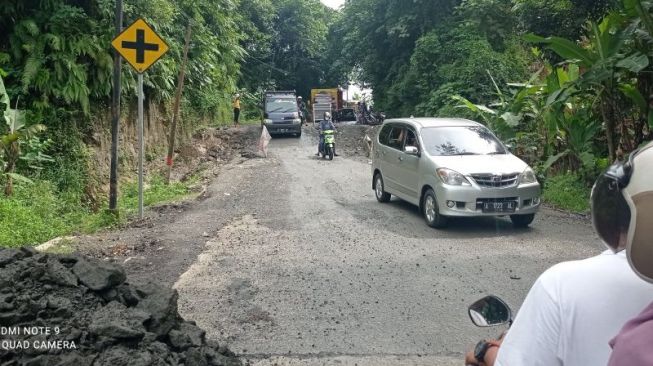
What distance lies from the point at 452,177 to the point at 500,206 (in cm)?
88

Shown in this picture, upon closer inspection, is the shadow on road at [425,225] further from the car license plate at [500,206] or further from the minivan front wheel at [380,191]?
the minivan front wheel at [380,191]

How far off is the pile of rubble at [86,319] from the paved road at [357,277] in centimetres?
85

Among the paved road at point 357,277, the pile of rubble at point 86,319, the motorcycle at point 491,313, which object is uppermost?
the motorcycle at point 491,313

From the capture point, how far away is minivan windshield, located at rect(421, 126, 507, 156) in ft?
34.0

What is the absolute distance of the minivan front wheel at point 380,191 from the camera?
12.6 meters

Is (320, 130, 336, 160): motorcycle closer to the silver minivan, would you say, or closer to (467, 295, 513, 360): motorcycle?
the silver minivan

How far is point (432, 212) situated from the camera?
9.97 metres

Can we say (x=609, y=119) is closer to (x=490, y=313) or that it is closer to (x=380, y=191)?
(x=380, y=191)

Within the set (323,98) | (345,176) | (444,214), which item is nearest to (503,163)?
(444,214)

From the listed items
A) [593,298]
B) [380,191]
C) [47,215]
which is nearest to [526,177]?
[380,191]

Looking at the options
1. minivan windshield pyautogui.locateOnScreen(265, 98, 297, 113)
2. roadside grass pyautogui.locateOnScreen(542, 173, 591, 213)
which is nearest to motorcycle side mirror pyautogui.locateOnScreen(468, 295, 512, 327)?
roadside grass pyautogui.locateOnScreen(542, 173, 591, 213)

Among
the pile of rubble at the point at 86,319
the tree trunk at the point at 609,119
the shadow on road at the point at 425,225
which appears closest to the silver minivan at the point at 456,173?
the shadow on road at the point at 425,225

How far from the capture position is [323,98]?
3919 centimetres

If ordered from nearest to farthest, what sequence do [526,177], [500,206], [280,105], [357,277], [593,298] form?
[593,298] → [357,277] → [500,206] → [526,177] → [280,105]
